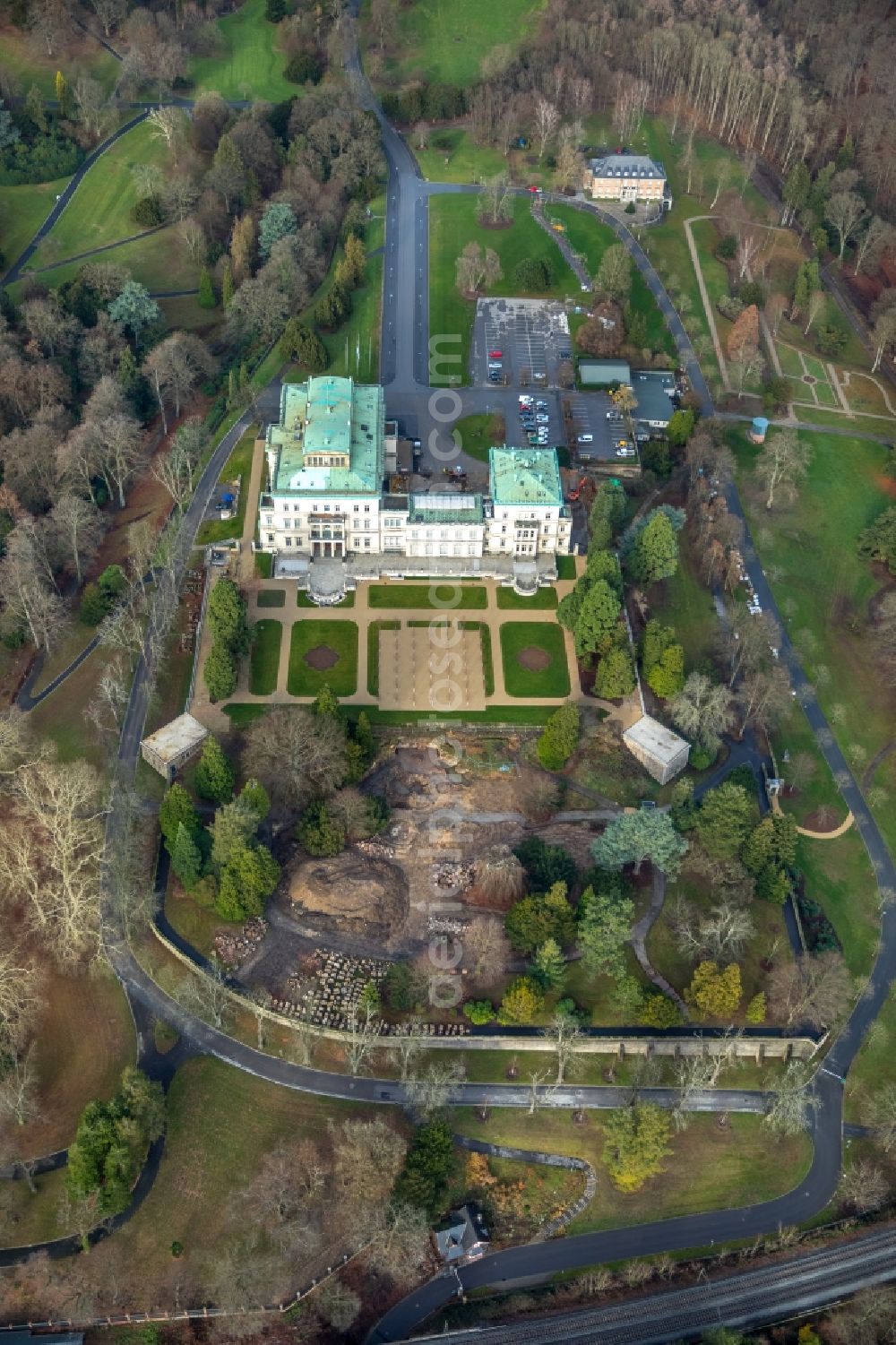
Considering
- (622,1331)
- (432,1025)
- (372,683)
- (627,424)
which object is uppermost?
(627,424)

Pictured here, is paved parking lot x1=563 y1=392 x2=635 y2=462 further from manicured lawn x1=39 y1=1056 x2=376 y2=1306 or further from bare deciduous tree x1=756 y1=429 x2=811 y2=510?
manicured lawn x1=39 y1=1056 x2=376 y2=1306

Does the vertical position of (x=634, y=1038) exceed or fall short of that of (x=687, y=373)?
it falls short

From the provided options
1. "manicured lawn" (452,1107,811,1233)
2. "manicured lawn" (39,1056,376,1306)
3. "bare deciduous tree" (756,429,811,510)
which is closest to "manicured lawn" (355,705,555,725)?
"manicured lawn" (39,1056,376,1306)

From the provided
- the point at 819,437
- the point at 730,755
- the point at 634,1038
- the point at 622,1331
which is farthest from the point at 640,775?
the point at 819,437

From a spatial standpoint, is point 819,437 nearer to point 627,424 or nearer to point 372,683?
point 627,424

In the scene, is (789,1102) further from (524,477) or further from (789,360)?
(789,360)

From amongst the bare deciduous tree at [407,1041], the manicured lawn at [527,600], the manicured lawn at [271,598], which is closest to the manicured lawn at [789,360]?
the manicured lawn at [527,600]

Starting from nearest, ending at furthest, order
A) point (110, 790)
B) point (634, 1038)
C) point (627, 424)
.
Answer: point (634, 1038)
point (110, 790)
point (627, 424)

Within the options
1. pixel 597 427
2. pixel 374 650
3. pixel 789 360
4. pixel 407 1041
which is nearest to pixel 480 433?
pixel 597 427
